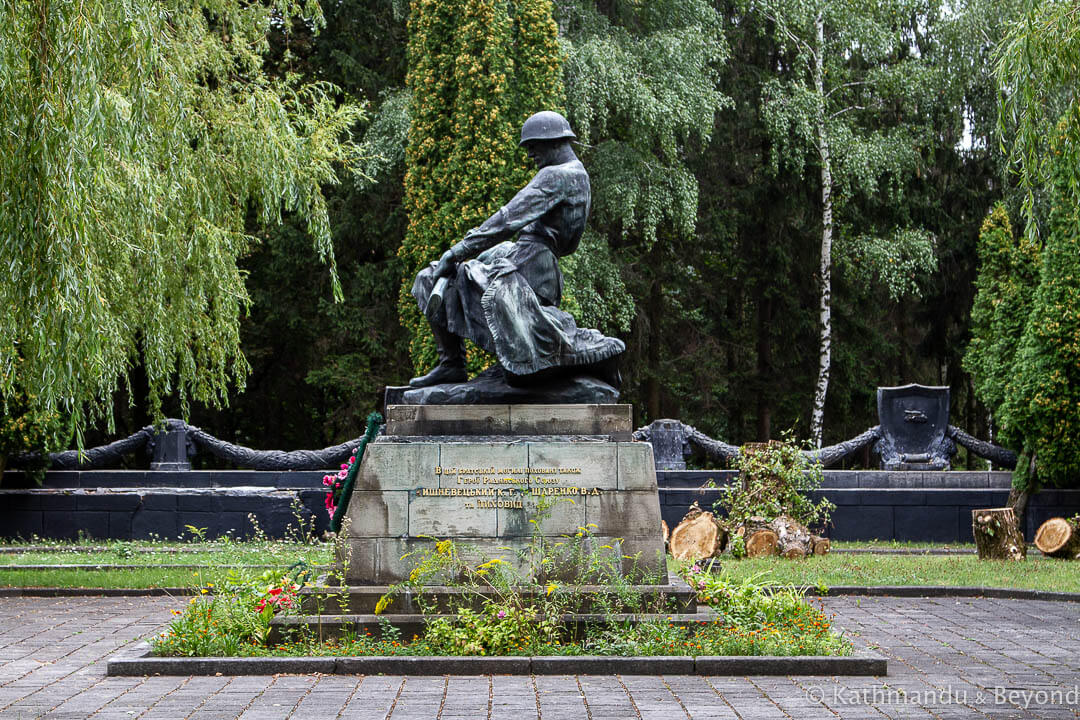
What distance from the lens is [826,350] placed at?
27109mm

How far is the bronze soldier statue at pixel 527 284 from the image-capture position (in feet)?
31.7

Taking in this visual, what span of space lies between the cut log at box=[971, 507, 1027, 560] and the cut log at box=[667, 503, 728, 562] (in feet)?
9.79

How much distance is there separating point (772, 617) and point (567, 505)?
5.37 ft

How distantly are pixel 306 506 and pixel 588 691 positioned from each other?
11469mm

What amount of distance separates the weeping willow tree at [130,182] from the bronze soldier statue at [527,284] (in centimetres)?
274

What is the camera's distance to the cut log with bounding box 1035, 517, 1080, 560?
1552 centimetres

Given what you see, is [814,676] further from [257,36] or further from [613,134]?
[613,134]

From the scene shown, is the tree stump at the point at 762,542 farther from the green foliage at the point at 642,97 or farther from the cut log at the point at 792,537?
the green foliage at the point at 642,97

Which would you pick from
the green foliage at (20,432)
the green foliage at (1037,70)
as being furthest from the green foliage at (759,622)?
the green foliage at (20,432)

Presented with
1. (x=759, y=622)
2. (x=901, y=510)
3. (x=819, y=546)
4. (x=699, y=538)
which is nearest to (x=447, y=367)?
(x=759, y=622)

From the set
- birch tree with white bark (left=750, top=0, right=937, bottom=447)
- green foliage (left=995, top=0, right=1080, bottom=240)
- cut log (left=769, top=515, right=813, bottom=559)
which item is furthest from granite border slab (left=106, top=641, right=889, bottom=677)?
birch tree with white bark (left=750, top=0, right=937, bottom=447)

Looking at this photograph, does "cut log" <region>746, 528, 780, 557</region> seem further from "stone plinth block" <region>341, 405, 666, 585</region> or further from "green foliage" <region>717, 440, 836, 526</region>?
"stone plinth block" <region>341, 405, 666, 585</region>

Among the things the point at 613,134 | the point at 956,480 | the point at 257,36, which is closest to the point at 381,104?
the point at 613,134

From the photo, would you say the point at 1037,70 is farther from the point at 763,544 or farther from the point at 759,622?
the point at 763,544
